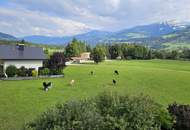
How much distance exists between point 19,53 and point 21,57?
1552 millimetres

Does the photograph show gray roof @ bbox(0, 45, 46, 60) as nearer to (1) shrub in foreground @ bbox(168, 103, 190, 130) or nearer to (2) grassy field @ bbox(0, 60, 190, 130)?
(2) grassy field @ bbox(0, 60, 190, 130)

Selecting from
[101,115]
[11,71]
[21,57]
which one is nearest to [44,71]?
[11,71]

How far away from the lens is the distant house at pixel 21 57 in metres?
57.9

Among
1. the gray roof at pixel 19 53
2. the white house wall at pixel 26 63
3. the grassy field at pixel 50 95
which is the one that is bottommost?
the grassy field at pixel 50 95

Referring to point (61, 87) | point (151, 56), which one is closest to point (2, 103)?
point (61, 87)

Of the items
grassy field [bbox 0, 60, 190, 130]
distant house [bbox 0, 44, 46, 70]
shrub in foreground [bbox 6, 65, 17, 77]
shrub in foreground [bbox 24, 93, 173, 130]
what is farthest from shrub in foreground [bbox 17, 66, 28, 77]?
shrub in foreground [bbox 24, 93, 173, 130]

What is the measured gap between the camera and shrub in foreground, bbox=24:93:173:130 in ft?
45.5

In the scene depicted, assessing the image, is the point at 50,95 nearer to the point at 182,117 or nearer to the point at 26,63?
the point at 182,117

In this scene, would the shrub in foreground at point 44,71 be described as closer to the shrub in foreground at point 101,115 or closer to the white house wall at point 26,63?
the white house wall at point 26,63

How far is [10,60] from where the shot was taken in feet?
191

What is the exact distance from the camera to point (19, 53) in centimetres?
6088

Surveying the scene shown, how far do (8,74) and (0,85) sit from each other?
35.7 feet

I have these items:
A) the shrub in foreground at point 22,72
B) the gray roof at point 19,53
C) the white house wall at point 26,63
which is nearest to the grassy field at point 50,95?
the shrub in foreground at point 22,72

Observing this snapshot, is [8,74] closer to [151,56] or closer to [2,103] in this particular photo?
[2,103]
